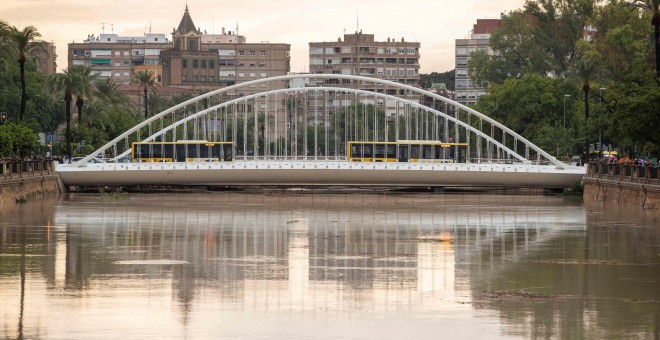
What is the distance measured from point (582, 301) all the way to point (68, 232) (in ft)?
88.2

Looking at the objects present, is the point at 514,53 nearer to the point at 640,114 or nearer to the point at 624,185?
the point at 624,185

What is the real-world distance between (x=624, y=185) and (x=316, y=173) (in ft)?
83.6

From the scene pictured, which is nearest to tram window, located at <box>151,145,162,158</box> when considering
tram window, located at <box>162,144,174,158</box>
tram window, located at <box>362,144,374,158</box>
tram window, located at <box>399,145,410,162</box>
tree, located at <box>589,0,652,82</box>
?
tram window, located at <box>162,144,174,158</box>

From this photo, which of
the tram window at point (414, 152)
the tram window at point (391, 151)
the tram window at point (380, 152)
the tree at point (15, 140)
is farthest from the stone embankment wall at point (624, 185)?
the tree at point (15, 140)

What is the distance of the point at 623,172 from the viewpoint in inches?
3324

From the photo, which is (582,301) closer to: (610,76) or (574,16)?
(610,76)

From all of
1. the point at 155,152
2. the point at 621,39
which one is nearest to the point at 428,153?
the point at 621,39

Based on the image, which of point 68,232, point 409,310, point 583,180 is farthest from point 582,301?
point 583,180

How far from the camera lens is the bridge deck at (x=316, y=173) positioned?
335 feet

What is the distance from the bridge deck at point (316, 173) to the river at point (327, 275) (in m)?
29.5

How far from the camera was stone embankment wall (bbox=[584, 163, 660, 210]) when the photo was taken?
76125mm

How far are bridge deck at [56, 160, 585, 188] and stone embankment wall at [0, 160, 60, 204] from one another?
345 cm

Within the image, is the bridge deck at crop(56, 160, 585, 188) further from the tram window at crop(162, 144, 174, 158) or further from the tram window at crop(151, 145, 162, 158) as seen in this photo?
the tram window at crop(162, 144, 174, 158)

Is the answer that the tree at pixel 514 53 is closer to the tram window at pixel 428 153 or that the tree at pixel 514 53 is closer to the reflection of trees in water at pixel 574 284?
the tram window at pixel 428 153
